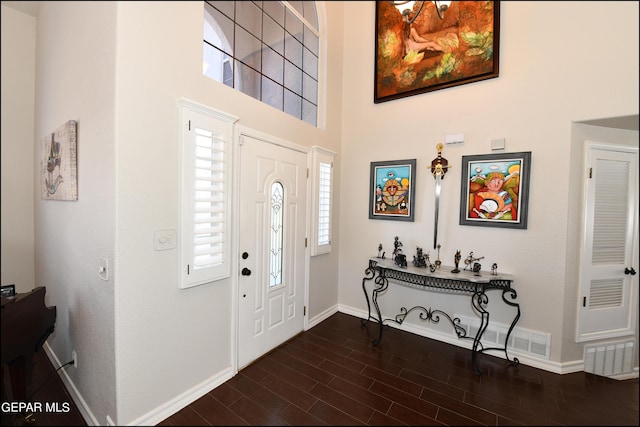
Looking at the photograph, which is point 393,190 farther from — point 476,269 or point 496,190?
point 476,269

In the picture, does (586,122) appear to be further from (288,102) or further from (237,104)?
(237,104)

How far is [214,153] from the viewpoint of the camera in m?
1.85

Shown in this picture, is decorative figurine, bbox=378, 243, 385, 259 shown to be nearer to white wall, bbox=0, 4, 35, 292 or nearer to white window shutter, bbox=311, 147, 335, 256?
white window shutter, bbox=311, 147, 335, 256

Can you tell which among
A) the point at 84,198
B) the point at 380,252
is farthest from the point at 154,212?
the point at 380,252

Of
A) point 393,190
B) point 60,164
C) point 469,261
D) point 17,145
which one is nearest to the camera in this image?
point 60,164

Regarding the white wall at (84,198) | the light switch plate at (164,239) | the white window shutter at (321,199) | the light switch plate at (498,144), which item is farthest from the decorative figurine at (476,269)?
the white wall at (84,198)

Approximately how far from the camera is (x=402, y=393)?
1.95 m

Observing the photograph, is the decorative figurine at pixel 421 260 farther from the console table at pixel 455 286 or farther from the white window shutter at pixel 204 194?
the white window shutter at pixel 204 194

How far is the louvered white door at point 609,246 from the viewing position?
219 centimetres

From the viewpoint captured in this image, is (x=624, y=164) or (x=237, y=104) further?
(x=624, y=164)

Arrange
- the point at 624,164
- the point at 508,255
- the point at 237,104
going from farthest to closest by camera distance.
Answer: the point at 508,255, the point at 624,164, the point at 237,104

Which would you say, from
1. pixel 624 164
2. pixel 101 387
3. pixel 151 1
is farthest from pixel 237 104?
pixel 624 164

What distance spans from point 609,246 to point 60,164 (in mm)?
4567

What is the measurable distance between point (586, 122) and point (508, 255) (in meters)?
1.26
